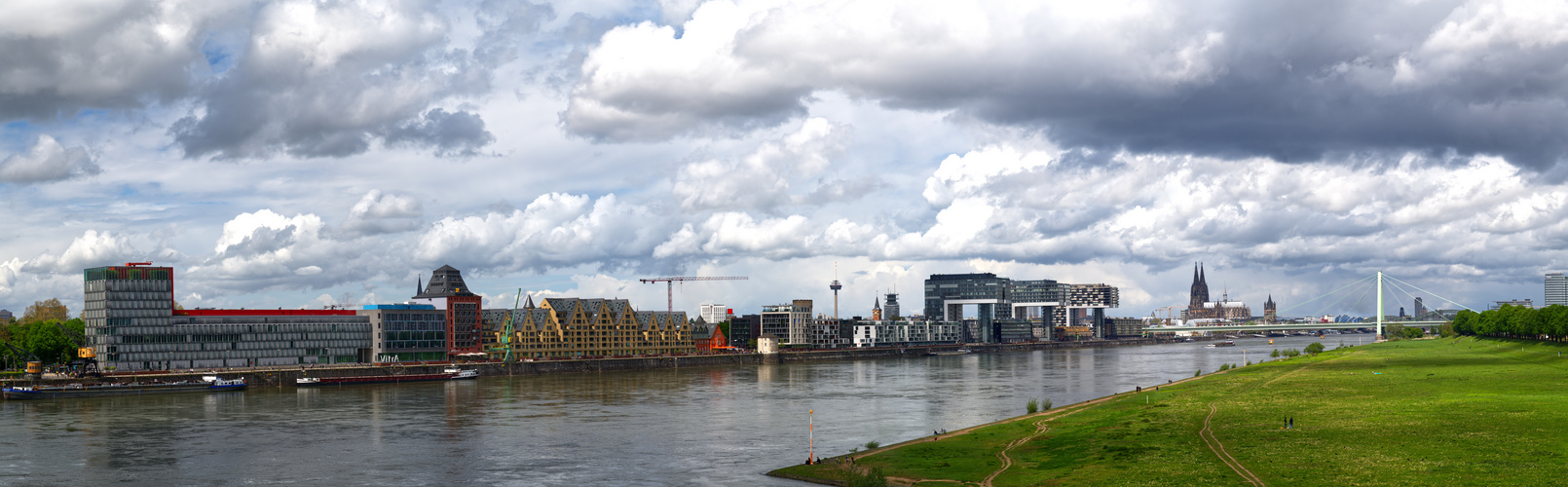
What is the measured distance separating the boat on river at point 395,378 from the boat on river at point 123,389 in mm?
10359

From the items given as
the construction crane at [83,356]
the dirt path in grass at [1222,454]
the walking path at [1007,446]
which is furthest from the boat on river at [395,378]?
the dirt path in grass at [1222,454]

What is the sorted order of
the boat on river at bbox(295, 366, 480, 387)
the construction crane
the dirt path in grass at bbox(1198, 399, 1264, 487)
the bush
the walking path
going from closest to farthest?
the dirt path in grass at bbox(1198, 399, 1264, 487), the bush, the walking path, the construction crane, the boat on river at bbox(295, 366, 480, 387)

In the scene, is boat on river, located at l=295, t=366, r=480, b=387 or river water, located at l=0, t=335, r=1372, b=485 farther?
A: boat on river, located at l=295, t=366, r=480, b=387

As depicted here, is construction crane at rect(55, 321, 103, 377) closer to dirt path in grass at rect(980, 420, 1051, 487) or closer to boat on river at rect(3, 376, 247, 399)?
boat on river at rect(3, 376, 247, 399)

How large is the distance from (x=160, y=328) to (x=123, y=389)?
36041 mm

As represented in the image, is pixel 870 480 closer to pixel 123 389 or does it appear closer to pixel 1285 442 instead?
pixel 1285 442

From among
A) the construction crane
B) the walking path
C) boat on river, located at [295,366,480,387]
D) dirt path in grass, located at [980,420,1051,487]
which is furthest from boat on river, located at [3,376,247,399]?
dirt path in grass, located at [980,420,1051,487]

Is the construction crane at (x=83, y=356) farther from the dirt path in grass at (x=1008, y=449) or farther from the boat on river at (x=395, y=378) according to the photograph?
the dirt path in grass at (x=1008, y=449)

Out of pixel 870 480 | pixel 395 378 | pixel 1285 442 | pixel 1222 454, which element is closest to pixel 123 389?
pixel 395 378

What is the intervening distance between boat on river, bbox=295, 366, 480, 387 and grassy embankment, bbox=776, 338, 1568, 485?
11705 centimetres

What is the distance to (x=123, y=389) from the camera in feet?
476

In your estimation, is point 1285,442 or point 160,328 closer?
point 1285,442

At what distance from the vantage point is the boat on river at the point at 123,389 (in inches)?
5340

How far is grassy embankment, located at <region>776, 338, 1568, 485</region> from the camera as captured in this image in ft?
164
